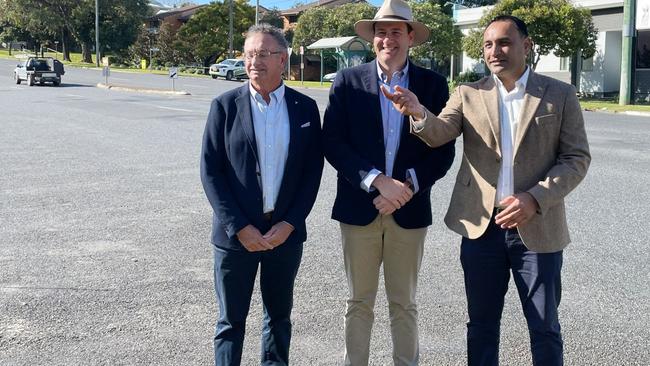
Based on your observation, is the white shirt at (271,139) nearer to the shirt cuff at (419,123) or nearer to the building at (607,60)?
the shirt cuff at (419,123)

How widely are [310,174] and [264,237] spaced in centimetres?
43

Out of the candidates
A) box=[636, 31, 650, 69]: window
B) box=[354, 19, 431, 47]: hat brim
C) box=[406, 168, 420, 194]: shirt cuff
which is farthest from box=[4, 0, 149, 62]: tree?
box=[406, 168, 420, 194]: shirt cuff

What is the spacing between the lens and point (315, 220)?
8094mm

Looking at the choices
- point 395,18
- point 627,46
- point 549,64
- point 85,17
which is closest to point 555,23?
point 627,46

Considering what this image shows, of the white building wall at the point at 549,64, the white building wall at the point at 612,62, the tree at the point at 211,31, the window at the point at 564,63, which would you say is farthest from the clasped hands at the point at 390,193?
the tree at the point at 211,31

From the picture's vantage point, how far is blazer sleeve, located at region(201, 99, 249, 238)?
3656 millimetres

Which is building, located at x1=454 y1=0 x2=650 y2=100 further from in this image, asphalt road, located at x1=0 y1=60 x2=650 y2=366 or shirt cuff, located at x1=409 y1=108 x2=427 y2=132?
shirt cuff, located at x1=409 y1=108 x2=427 y2=132

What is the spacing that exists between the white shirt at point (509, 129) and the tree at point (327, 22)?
49.8 metres

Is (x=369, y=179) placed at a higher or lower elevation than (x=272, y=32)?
lower

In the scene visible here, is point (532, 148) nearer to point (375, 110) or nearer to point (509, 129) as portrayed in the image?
point (509, 129)

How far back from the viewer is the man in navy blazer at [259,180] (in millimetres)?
3688

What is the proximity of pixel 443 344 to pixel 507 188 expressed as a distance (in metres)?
1.39

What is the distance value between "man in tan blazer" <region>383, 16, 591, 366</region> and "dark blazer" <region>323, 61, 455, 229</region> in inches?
8.7

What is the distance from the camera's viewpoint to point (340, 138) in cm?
385
